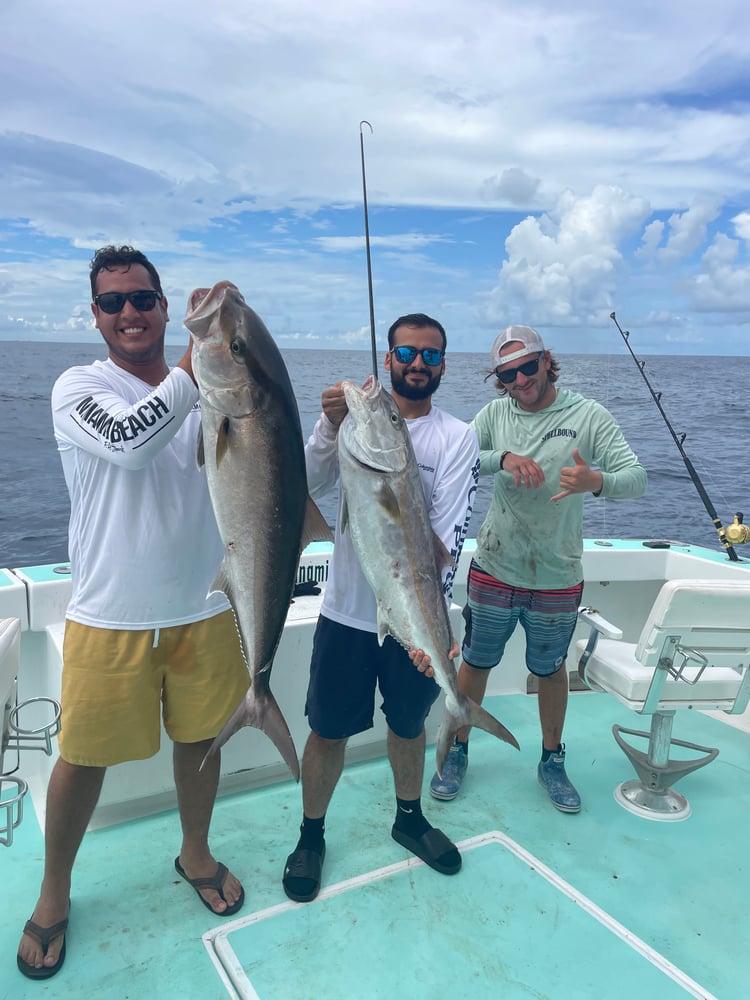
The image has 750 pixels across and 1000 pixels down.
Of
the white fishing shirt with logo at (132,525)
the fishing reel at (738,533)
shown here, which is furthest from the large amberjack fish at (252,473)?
the fishing reel at (738,533)

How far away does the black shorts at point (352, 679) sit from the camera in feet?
9.28

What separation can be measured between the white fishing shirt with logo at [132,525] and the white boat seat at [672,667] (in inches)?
78.2

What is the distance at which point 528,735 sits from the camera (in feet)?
14.1

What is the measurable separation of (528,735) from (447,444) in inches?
90.6

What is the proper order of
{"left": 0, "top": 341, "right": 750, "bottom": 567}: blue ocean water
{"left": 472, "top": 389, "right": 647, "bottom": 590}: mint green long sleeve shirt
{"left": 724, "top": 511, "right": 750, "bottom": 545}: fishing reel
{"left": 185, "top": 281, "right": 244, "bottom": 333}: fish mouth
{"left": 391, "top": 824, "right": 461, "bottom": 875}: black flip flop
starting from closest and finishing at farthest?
{"left": 185, "top": 281, "right": 244, "bottom": 333}: fish mouth
{"left": 391, "top": 824, "right": 461, "bottom": 875}: black flip flop
{"left": 472, "top": 389, "right": 647, "bottom": 590}: mint green long sleeve shirt
{"left": 724, "top": 511, "right": 750, "bottom": 545}: fishing reel
{"left": 0, "top": 341, "right": 750, "bottom": 567}: blue ocean water

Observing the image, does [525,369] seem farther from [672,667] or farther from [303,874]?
[303,874]

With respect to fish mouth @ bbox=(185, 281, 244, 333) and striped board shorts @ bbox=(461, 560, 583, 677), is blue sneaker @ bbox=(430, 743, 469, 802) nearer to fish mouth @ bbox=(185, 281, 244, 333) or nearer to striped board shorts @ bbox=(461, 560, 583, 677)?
striped board shorts @ bbox=(461, 560, 583, 677)

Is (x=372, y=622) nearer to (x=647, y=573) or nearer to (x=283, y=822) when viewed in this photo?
(x=283, y=822)

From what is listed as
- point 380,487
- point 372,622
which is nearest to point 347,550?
point 372,622

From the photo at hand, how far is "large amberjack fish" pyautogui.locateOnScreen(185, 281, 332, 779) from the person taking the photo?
1.97 metres

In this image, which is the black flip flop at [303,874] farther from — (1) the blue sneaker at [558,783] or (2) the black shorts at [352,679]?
(1) the blue sneaker at [558,783]

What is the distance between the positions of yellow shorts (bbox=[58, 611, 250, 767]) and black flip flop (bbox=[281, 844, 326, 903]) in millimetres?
684

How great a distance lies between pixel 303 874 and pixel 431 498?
158 centimetres

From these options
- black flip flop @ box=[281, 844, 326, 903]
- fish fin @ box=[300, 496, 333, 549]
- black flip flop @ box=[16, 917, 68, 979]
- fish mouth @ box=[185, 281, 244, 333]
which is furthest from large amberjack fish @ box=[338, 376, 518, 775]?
black flip flop @ box=[16, 917, 68, 979]
